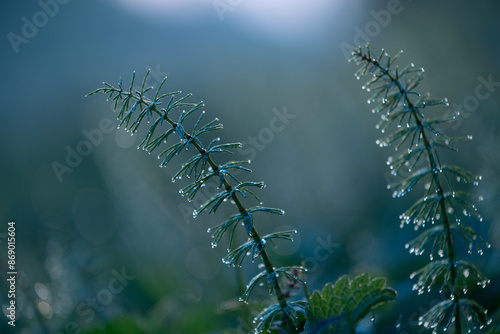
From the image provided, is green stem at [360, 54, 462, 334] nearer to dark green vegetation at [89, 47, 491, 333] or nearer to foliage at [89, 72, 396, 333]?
dark green vegetation at [89, 47, 491, 333]

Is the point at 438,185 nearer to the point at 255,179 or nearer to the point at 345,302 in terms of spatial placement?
the point at 345,302

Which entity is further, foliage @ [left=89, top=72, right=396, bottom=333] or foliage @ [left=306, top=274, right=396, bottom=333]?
foliage @ [left=306, top=274, right=396, bottom=333]

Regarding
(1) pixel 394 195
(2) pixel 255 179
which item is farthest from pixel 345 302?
(2) pixel 255 179

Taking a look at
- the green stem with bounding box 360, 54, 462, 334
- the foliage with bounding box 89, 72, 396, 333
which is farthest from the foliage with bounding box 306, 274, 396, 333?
the green stem with bounding box 360, 54, 462, 334

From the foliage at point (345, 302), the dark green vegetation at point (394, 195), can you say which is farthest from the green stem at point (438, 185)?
the foliage at point (345, 302)

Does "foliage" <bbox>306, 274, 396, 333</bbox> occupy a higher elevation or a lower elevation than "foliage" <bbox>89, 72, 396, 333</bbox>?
lower

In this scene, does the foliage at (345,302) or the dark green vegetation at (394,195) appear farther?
the foliage at (345,302)

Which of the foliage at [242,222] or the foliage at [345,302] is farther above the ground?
the foliage at [242,222]

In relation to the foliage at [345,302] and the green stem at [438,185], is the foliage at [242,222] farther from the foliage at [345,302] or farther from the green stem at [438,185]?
the green stem at [438,185]
